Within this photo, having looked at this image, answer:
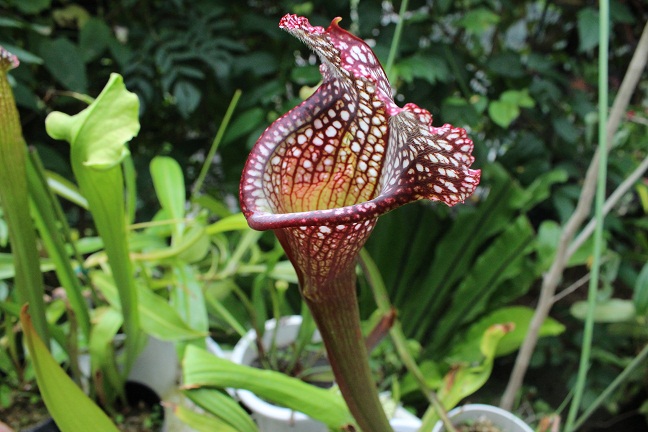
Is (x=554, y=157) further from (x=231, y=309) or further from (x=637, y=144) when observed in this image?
(x=231, y=309)

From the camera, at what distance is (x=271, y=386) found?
1.47ft

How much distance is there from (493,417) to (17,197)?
20.4 inches

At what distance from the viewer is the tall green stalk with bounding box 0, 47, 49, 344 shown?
365 millimetres

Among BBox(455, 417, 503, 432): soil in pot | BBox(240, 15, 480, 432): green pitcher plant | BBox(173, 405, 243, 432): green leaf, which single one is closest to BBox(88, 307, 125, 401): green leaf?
BBox(173, 405, 243, 432): green leaf

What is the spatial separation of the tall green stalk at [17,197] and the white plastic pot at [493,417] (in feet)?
1.41

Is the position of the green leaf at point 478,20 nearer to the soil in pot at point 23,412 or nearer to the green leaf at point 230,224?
the green leaf at point 230,224

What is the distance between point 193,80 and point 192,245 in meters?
0.53

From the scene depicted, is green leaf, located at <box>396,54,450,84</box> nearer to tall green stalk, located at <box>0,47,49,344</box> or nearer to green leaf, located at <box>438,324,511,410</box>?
green leaf, located at <box>438,324,511,410</box>

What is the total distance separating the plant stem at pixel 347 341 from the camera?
13.6 inches

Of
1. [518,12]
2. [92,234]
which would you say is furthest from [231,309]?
[518,12]

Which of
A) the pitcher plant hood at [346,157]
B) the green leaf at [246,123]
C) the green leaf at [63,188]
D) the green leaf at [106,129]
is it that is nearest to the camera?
the pitcher plant hood at [346,157]

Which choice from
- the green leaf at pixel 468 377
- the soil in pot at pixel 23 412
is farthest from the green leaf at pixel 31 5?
the green leaf at pixel 468 377

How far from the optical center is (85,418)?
368 millimetres

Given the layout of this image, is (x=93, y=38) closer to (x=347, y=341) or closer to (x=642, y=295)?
(x=347, y=341)
